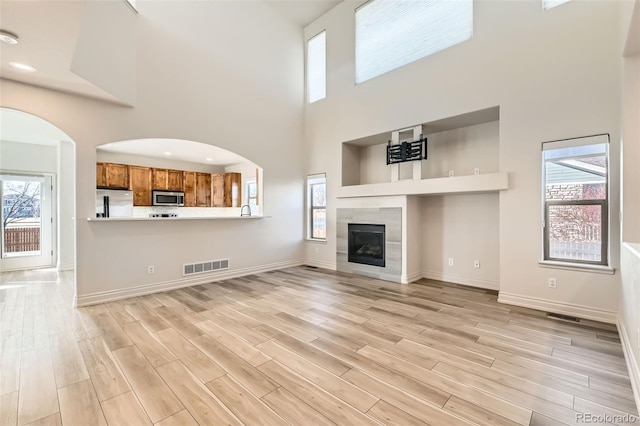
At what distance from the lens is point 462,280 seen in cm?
471

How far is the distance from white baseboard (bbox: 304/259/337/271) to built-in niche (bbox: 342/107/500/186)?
70.3 inches

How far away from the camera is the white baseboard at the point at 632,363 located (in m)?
1.80

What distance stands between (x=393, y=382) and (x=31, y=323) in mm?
3952

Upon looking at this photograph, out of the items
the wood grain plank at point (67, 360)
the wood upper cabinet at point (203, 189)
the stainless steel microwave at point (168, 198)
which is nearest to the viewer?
the wood grain plank at point (67, 360)

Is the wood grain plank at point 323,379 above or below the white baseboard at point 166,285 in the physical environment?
below

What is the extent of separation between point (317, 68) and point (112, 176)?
5.14 meters

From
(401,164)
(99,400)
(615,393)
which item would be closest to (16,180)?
(99,400)

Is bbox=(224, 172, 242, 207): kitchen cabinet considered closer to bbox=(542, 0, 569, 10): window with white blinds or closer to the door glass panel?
the door glass panel

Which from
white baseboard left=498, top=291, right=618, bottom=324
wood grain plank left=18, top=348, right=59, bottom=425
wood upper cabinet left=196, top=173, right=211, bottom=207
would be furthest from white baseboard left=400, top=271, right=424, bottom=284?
wood upper cabinet left=196, top=173, right=211, bottom=207

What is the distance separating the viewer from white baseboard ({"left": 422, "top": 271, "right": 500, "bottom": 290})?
4.40 metres

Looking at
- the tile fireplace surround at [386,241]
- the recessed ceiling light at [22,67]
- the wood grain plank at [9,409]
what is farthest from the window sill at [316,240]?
the recessed ceiling light at [22,67]

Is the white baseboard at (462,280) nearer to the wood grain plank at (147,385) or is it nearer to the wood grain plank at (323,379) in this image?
the wood grain plank at (323,379)

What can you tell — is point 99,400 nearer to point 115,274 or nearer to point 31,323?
point 31,323

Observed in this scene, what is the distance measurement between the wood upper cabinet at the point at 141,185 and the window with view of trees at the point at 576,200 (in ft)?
24.6
